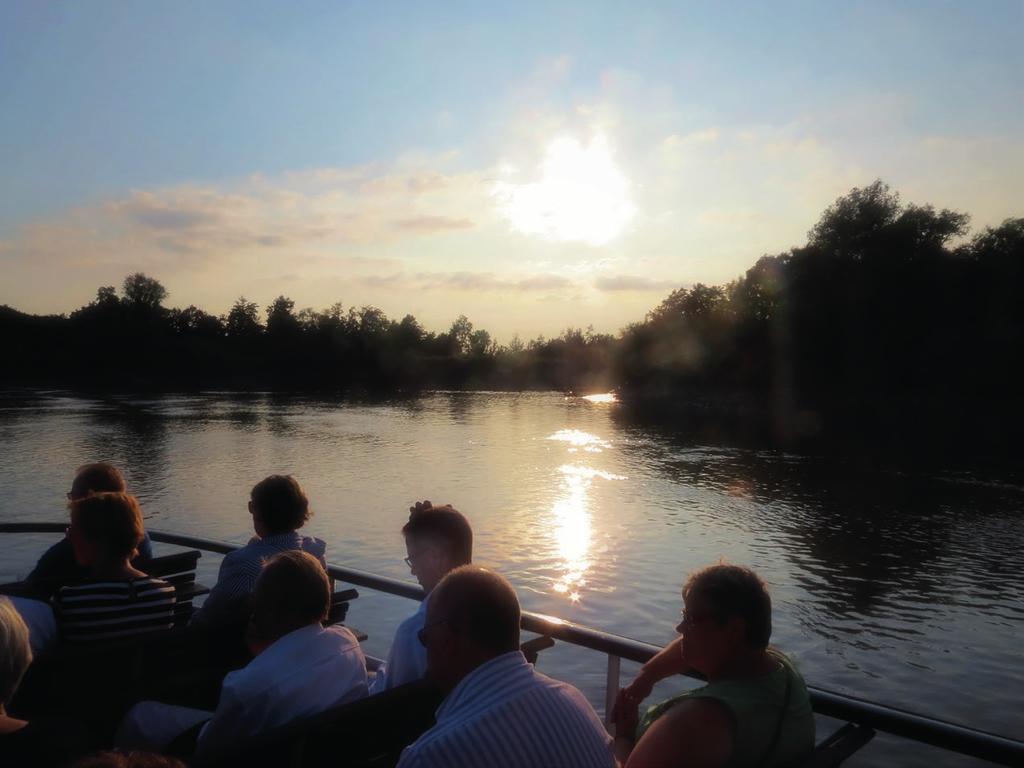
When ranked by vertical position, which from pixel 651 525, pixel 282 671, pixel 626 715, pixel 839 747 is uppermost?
pixel 282 671

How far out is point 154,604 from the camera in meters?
3.74

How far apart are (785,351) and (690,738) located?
7107cm

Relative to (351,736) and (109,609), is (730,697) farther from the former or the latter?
(109,609)

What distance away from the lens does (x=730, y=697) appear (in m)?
2.37

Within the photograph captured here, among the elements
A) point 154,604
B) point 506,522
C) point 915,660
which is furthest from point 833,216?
point 154,604

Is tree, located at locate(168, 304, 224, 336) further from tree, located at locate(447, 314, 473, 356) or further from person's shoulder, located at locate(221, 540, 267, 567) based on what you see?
person's shoulder, located at locate(221, 540, 267, 567)

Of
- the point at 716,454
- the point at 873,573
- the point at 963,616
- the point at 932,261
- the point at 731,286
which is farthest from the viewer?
the point at 731,286

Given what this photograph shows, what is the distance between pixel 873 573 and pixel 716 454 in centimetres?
2105

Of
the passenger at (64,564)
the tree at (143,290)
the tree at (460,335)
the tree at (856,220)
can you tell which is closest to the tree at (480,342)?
the tree at (460,335)

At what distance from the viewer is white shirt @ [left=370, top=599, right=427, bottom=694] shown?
2.90 metres

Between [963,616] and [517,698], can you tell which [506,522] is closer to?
[963,616]

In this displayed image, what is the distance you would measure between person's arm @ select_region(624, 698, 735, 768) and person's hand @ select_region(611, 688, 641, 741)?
71cm

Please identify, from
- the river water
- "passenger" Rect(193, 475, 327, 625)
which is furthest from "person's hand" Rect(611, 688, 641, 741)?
the river water

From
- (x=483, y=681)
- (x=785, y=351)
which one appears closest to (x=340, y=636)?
(x=483, y=681)
